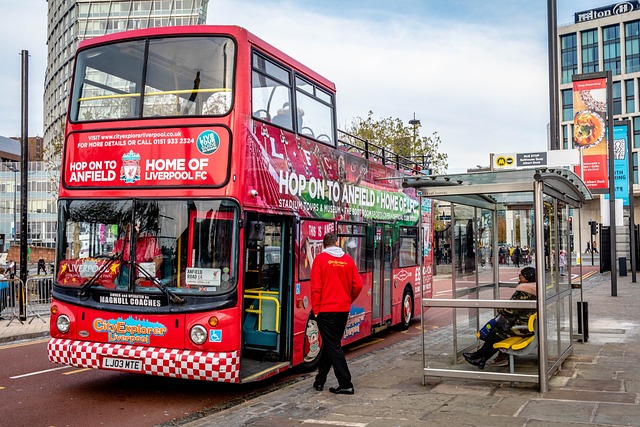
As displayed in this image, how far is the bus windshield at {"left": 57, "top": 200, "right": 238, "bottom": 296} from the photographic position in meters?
7.91

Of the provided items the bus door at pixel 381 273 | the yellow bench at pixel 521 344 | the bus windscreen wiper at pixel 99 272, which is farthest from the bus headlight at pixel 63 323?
the bus door at pixel 381 273

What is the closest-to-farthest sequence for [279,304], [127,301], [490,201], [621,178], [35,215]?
[127,301] < [279,304] < [490,201] < [621,178] < [35,215]

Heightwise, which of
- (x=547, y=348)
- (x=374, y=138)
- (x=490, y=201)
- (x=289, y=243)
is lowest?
(x=547, y=348)

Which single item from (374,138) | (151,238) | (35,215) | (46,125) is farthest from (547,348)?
(46,125)

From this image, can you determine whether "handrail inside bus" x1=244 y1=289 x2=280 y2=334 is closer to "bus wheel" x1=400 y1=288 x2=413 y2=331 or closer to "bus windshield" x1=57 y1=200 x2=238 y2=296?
"bus windshield" x1=57 y1=200 x2=238 y2=296

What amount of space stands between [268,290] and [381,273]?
4.04m

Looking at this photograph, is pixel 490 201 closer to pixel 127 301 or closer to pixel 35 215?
pixel 127 301

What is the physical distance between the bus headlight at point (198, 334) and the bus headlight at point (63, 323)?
1686mm

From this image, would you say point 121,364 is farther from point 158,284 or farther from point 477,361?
point 477,361

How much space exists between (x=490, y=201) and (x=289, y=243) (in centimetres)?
306

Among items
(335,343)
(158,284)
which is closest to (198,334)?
(158,284)

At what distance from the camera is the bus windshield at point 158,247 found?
7914 millimetres

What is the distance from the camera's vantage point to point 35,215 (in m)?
94.1

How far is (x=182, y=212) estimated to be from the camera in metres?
8.03
